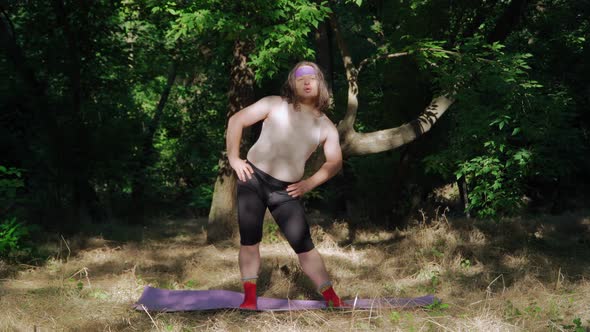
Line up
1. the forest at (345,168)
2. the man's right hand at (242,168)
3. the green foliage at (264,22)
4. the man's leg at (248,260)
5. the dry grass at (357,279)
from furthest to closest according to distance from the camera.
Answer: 1. the green foliage at (264,22)
2. the forest at (345,168)
3. the man's leg at (248,260)
4. the man's right hand at (242,168)
5. the dry grass at (357,279)

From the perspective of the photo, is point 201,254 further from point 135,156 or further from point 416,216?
point 135,156

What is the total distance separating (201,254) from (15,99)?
9.47 meters

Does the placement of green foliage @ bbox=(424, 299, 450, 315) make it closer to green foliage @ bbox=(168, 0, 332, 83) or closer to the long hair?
the long hair

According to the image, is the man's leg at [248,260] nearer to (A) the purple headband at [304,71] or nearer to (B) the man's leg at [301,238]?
(B) the man's leg at [301,238]

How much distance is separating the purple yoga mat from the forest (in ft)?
0.36

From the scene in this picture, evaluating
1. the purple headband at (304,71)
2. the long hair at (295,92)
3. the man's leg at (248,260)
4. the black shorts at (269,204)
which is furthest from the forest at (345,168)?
the purple headband at (304,71)

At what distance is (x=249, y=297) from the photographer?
4.76 meters

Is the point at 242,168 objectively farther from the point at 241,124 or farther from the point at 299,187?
the point at 299,187

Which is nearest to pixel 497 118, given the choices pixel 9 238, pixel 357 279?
pixel 357 279

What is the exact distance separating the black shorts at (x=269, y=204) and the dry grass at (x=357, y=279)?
2.17 feet

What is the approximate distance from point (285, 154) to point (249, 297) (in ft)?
3.89

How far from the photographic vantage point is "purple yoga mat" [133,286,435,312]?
15.6ft

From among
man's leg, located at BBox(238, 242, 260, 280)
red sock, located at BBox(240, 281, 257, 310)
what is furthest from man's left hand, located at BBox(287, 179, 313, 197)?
red sock, located at BBox(240, 281, 257, 310)

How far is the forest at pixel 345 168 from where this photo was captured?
5.35m
